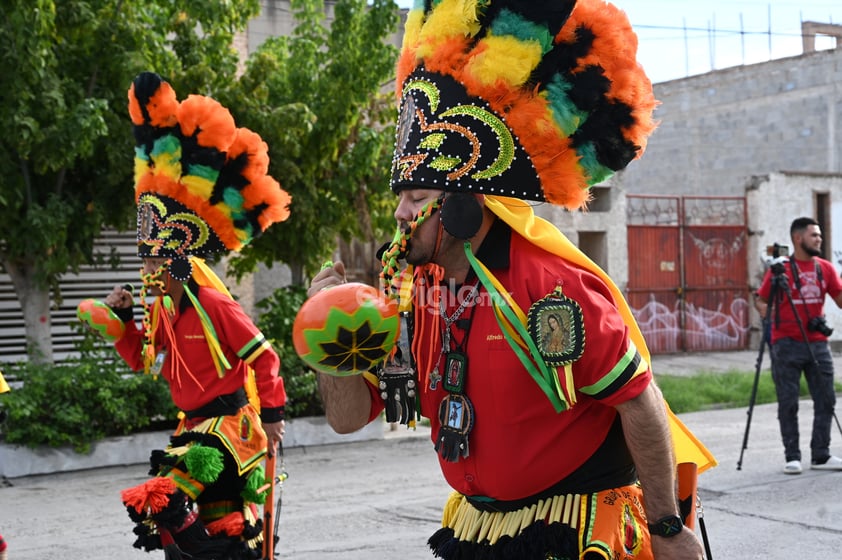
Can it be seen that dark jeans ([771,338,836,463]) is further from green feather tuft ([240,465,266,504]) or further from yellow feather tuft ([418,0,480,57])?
yellow feather tuft ([418,0,480,57])

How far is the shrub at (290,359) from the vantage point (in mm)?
11156

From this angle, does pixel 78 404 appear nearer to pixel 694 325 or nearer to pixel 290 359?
pixel 290 359

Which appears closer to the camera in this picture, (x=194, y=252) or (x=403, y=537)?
(x=194, y=252)

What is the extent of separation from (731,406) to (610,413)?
1148 cm

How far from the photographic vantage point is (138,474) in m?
9.76

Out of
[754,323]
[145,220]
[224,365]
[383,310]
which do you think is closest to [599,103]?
[383,310]

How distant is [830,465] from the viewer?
→ 8.93 meters

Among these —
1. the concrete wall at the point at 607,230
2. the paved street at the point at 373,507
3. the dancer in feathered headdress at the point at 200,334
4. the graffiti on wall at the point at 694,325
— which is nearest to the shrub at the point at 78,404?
the paved street at the point at 373,507

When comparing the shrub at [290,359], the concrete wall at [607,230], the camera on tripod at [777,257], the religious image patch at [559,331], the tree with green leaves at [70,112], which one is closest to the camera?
the religious image patch at [559,331]

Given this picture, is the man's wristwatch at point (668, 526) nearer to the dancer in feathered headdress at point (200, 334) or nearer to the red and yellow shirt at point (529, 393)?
the red and yellow shirt at point (529, 393)

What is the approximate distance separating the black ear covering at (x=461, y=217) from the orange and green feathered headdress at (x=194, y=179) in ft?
11.0

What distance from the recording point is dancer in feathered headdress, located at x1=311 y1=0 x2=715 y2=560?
289 centimetres

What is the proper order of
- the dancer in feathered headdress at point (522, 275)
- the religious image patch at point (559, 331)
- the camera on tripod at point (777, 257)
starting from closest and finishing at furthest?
1. the religious image patch at point (559, 331)
2. the dancer in feathered headdress at point (522, 275)
3. the camera on tripod at point (777, 257)

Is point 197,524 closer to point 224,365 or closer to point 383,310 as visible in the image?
point 224,365
